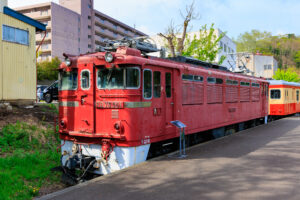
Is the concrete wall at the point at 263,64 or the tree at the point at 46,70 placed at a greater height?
the concrete wall at the point at 263,64

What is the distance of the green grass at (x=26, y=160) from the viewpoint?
6363 mm

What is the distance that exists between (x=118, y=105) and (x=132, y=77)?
75 cm

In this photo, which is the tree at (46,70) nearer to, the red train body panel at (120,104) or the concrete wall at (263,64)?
the red train body panel at (120,104)

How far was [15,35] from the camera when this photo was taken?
1389 centimetres

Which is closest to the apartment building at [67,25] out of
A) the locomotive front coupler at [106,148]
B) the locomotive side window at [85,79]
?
the locomotive side window at [85,79]

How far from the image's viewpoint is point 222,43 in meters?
44.3

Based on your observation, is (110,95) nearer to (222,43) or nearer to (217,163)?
(217,163)

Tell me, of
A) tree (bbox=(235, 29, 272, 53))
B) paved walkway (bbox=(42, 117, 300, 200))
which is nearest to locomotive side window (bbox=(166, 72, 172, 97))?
paved walkway (bbox=(42, 117, 300, 200))

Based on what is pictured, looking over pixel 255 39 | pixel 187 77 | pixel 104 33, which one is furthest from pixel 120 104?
pixel 255 39

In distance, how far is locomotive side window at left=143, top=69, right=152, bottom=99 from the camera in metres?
6.99

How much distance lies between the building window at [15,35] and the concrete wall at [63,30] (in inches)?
1175

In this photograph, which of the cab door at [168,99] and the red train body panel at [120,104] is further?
the cab door at [168,99]

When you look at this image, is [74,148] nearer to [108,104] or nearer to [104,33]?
[108,104]

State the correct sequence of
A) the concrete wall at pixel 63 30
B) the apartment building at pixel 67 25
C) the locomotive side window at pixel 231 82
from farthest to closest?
the apartment building at pixel 67 25 → the concrete wall at pixel 63 30 → the locomotive side window at pixel 231 82
